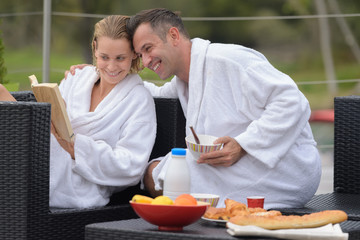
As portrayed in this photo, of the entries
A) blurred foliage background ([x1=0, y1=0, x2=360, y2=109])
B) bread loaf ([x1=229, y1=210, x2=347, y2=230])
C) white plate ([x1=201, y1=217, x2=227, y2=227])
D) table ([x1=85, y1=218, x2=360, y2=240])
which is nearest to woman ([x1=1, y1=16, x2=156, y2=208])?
table ([x1=85, y1=218, x2=360, y2=240])

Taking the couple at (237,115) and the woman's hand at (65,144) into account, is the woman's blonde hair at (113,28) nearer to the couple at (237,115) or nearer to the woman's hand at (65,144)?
the couple at (237,115)

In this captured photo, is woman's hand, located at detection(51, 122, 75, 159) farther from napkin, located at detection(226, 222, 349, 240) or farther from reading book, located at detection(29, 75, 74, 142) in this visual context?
napkin, located at detection(226, 222, 349, 240)

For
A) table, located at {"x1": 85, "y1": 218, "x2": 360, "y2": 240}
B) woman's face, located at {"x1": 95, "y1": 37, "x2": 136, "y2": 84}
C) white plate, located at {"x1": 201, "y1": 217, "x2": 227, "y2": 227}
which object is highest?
woman's face, located at {"x1": 95, "y1": 37, "x2": 136, "y2": 84}

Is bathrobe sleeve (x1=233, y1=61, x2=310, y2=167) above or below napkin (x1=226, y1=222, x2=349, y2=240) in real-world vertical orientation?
above

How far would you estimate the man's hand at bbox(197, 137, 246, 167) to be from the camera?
110 inches

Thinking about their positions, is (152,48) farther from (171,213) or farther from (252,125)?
(171,213)

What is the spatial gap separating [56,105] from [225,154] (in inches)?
25.8

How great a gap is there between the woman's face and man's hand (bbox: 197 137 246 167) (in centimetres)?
55

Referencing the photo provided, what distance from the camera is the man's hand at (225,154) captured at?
9.18 feet

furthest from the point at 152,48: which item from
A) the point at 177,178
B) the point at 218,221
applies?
the point at 218,221

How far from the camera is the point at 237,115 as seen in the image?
2926 millimetres

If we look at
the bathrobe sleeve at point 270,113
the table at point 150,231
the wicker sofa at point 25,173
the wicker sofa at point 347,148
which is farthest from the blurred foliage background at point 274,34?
the table at point 150,231

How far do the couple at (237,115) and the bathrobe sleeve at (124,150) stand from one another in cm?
10

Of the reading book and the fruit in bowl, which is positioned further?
the reading book
